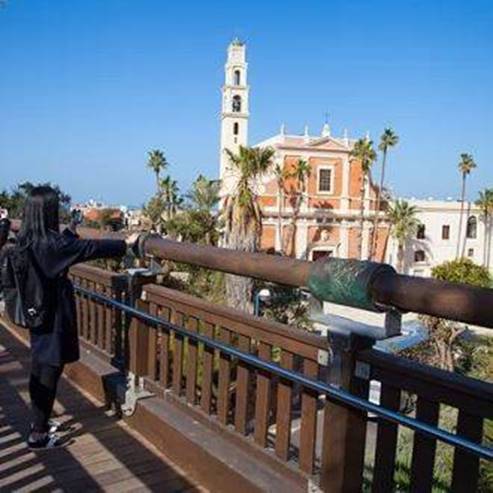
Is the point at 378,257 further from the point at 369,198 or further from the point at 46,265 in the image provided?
the point at 46,265

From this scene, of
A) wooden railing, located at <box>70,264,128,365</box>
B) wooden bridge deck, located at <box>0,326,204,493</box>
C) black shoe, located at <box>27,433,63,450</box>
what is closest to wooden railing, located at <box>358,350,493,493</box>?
wooden bridge deck, located at <box>0,326,204,493</box>

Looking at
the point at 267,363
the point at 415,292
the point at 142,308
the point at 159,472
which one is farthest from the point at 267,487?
the point at 142,308

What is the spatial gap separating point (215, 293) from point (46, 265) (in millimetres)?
14997

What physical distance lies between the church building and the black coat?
41.4m

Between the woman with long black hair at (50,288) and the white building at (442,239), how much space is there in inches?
1979

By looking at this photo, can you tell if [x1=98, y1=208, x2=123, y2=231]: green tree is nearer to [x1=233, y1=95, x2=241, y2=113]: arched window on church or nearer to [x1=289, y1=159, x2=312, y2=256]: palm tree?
[x1=289, y1=159, x2=312, y2=256]: palm tree

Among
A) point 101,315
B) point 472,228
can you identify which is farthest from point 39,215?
point 472,228

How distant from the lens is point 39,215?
311 cm

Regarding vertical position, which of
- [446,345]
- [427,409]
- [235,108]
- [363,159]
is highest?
[235,108]

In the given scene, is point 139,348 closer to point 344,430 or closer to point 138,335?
point 138,335

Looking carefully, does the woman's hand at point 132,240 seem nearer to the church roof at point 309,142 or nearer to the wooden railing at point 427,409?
the wooden railing at point 427,409

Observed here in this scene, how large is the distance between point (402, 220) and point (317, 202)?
288 inches

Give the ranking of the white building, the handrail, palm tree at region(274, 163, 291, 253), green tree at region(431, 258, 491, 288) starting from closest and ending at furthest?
the handrail < green tree at region(431, 258, 491, 288) < palm tree at region(274, 163, 291, 253) < the white building

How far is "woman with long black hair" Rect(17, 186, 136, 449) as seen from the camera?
3.09m
